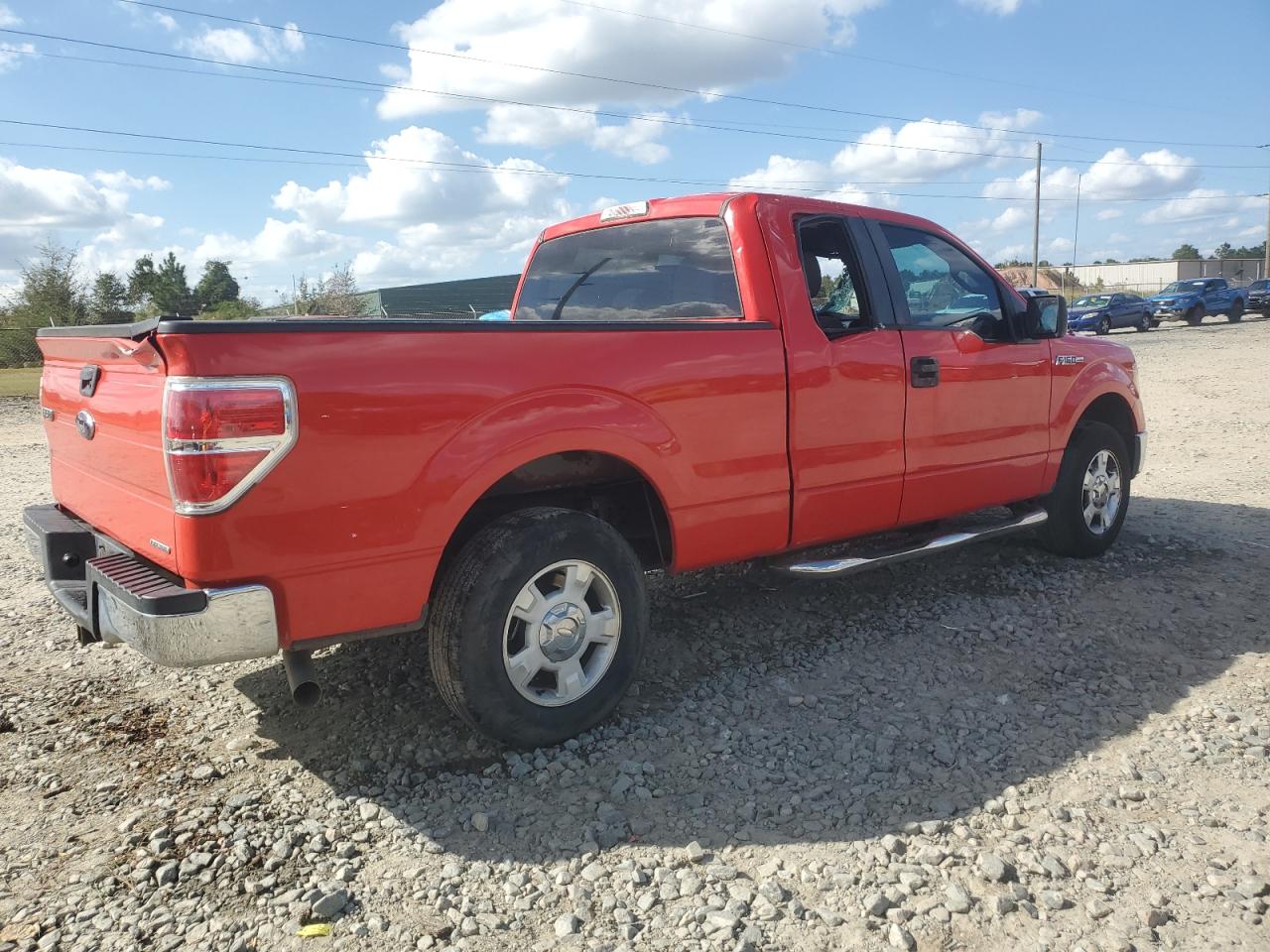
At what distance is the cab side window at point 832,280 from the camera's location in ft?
14.1

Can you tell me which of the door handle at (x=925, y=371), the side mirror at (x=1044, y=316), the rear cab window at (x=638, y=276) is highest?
the rear cab window at (x=638, y=276)

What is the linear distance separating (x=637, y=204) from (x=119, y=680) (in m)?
3.21

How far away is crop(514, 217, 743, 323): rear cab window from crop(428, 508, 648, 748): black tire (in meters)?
1.16

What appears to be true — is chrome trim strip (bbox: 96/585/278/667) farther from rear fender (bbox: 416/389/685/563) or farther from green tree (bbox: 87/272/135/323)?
green tree (bbox: 87/272/135/323)

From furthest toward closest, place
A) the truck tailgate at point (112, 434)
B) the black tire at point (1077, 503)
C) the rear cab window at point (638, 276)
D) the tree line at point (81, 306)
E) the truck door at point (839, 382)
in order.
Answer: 1. the tree line at point (81, 306)
2. the black tire at point (1077, 503)
3. the rear cab window at point (638, 276)
4. the truck door at point (839, 382)
5. the truck tailgate at point (112, 434)

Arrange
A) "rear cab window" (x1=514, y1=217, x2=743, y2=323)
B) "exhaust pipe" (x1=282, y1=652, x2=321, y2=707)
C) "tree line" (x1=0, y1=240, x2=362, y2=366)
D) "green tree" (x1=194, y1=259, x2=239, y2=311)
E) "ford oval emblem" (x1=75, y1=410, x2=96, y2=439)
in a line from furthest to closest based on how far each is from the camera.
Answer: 1. "green tree" (x1=194, y1=259, x2=239, y2=311)
2. "tree line" (x1=0, y1=240, x2=362, y2=366)
3. "rear cab window" (x1=514, y1=217, x2=743, y2=323)
4. "ford oval emblem" (x1=75, y1=410, x2=96, y2=439)
5. "exhaust pipe" (x1=282, y1=652, x2=321, y2=707)

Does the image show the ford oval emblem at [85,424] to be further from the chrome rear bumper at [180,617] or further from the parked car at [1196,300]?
the parked car at [1196,300]

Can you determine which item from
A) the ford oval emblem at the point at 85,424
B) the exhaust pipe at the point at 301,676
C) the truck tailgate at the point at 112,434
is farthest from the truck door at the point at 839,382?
the ford oval emblem at the point at 85,424

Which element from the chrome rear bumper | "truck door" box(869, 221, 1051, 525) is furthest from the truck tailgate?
"truck door" box(869, 221, 1051, 525)

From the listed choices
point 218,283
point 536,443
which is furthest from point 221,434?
point 218,283

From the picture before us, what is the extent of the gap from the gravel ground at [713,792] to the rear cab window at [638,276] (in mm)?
1557

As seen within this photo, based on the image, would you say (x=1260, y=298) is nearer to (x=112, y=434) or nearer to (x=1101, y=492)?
(x=1101, y=492)

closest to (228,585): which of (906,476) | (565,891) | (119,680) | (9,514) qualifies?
(565,891)

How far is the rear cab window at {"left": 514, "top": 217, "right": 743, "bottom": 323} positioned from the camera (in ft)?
13.8
